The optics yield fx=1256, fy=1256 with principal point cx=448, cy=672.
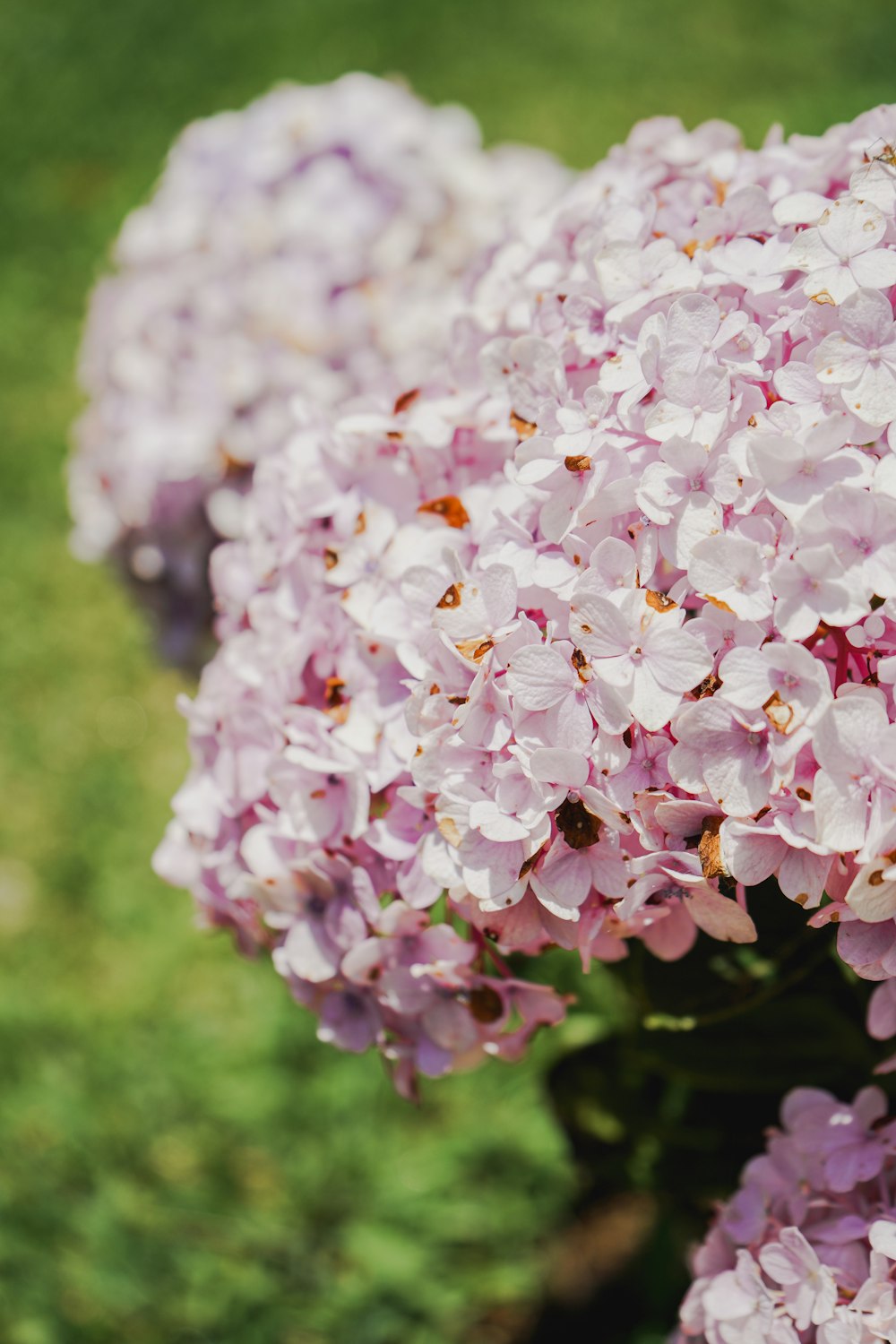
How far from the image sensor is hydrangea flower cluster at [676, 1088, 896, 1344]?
78 centimetres

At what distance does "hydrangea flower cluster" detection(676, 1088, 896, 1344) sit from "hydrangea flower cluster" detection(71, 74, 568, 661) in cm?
100

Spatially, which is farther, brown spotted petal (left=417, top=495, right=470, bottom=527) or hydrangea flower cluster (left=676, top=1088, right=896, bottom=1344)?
brown spotted petal (left=417, top=495, right=470, bottom=527)

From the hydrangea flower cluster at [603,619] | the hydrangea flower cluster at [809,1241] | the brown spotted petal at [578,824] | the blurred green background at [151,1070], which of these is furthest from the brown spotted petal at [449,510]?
the blurred green background at [151,1070]

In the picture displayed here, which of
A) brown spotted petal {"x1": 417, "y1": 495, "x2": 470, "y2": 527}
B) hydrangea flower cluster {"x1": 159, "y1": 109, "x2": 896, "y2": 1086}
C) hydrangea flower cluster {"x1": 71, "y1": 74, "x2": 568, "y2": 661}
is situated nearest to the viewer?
hydrangea flower cluster {"x1": 159, "y1": 109, "x2": 896, "y2": 1086}

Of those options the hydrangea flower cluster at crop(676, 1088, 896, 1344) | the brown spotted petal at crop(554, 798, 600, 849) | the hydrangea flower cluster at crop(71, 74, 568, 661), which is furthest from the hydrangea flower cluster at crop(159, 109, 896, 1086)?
the hydrangea flower cluster at crop(71, 74, 568, 661)

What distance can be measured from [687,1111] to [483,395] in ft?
2.62

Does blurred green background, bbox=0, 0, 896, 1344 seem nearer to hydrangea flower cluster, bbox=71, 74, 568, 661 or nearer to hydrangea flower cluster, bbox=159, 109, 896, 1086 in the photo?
hydrangea flower cluster, bbox=71, 74, 568, 661

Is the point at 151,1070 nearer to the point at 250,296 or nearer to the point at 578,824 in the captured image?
the point at 250,296

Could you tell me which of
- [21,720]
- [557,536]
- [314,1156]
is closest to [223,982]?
[314,1156]

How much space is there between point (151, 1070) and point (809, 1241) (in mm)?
1384

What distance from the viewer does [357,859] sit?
35.2 inches

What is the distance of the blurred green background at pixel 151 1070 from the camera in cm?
175

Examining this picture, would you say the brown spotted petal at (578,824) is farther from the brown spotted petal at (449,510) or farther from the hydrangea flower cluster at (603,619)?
the brown spotted petal at (449,510)

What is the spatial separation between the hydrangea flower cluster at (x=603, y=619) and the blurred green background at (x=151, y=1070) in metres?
1.01
